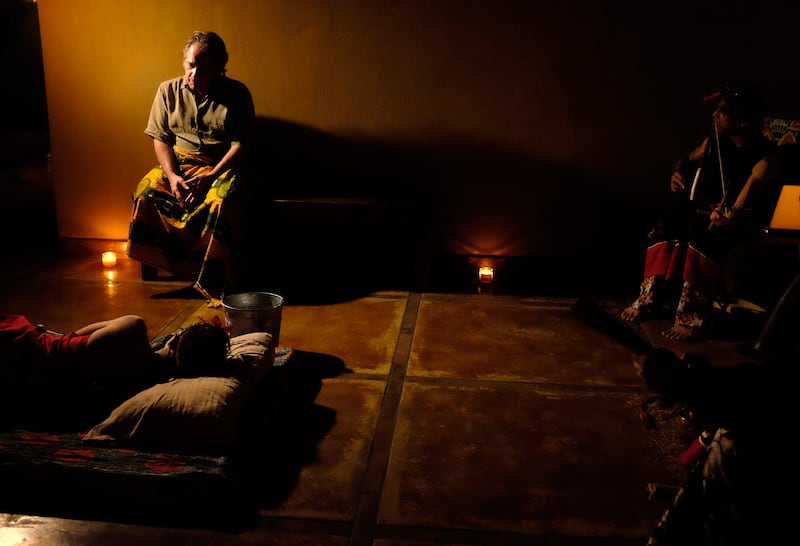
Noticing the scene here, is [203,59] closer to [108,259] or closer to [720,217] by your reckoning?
[108,259]

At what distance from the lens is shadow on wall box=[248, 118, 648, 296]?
535 centimetres

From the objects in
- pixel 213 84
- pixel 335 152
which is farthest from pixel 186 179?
pixel 335 152

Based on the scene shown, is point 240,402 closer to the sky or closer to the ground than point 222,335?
closer to the ground

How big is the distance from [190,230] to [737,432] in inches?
154

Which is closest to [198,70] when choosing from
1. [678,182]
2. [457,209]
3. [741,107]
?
[457,209]

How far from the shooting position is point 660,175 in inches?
208

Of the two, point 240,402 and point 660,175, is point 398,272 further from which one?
point 240,402

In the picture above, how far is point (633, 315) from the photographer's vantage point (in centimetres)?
459

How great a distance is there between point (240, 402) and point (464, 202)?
3121 millimetres

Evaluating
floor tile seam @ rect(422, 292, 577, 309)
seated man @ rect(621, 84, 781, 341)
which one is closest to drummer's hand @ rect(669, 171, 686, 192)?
seated man @ rect(621, 84, 781, 341)

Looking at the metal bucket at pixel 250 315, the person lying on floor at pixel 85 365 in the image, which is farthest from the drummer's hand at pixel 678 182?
the person lying on floor at pixel 85 365

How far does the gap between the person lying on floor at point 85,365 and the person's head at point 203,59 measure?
2.26 m

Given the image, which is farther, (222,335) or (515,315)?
(515,315)

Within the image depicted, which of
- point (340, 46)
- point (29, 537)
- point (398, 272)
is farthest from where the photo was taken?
point (398, 272)
